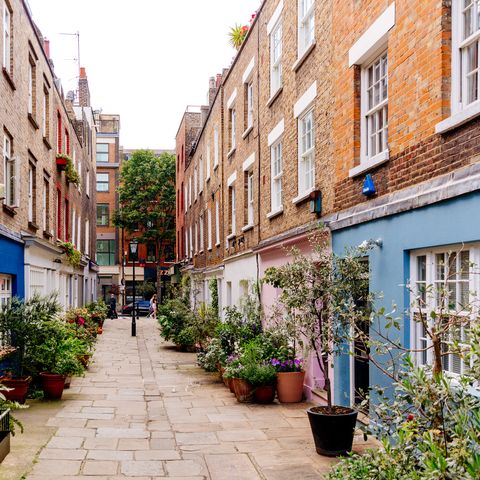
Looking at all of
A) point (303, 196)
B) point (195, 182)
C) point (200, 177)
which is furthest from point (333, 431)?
point (195, 182)

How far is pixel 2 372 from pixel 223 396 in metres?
4.12

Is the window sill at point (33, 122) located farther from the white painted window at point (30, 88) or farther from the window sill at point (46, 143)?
the window sill at point (46, 143)

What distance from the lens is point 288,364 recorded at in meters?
10.8

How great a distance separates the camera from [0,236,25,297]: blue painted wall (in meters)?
11.9

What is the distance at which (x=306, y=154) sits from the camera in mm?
11477

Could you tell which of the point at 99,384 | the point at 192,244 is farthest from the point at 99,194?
the point at 99,384

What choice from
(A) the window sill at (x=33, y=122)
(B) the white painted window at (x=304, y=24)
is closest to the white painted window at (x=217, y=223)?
(A) the window sill at (x=33, y=122)

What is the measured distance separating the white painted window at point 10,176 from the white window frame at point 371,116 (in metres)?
7.35

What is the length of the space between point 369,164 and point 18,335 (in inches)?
259

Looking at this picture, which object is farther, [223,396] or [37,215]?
[37,215]

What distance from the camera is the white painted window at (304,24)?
11.4 metres

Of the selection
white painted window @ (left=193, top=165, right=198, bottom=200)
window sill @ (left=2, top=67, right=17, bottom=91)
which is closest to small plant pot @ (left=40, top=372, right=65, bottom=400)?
window sill @ (left=2, top=67, right=17, bottom=91)

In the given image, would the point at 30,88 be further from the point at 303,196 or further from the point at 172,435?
the point at 172,435

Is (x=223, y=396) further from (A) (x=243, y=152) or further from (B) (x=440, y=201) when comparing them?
(A) (x=243, y=152)
